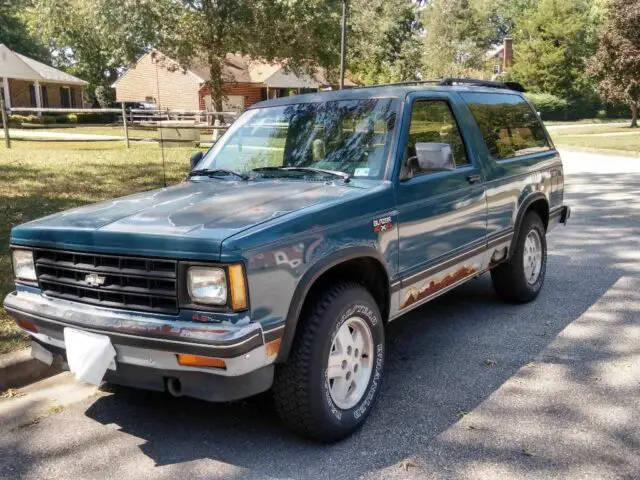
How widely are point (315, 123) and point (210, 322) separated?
1.92m

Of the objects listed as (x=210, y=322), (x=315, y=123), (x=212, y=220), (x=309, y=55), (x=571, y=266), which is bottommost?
(x=571, y=266)

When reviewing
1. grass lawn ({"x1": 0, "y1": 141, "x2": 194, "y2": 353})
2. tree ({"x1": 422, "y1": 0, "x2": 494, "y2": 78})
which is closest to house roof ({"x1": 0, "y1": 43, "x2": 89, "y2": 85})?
grass lawn ({"x1": 0, "y1": 141, "x2": 194, "y2": 353})

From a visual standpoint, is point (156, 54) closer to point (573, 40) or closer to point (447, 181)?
point (447, 181)

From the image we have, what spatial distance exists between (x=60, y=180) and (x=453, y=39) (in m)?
47.4

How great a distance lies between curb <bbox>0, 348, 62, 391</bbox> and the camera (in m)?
4.20

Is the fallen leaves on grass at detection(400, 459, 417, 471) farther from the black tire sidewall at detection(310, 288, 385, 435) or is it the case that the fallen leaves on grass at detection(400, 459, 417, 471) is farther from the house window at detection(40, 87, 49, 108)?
the house window at detection(40, 87, 49, 108)

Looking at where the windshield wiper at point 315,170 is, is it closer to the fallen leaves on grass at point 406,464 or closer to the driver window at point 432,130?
the driver window at point 432,130

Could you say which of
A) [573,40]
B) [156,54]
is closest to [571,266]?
[156,54]

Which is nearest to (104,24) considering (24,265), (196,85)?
(196,85)

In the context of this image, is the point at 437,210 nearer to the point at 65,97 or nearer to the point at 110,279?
the point at 110,279

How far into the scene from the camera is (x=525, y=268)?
18.6 ft

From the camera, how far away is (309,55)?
83.4ft

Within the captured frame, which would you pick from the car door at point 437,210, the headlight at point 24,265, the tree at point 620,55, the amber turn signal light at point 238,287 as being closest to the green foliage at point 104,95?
the tree at point 620,55

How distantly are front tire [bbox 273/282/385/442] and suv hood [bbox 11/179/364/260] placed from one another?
0.56 m
